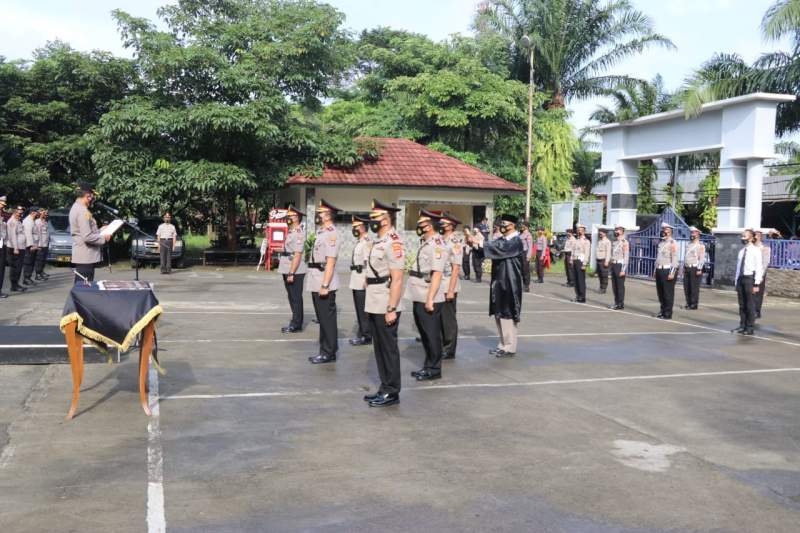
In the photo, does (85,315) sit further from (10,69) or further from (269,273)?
(10,69)

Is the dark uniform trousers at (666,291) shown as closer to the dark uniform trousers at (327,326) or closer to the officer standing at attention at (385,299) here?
the dark uniform trousers at (327,326)

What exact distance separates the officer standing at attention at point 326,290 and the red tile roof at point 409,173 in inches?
607

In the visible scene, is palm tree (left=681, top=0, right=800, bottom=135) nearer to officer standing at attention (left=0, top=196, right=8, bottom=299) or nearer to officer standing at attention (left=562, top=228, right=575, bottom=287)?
officer standing at attention (left=562, top=228, right=575, bottom=287)

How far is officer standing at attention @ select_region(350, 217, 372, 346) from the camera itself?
27.5 feet

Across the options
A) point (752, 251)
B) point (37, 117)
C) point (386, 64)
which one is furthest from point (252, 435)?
point (386, 64)

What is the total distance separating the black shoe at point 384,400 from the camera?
6841 millimetres

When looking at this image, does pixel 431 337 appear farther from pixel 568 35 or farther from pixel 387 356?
pixel 568 35

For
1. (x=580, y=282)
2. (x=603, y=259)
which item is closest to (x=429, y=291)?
(x=580, y=282)

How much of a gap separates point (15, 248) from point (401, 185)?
12962mm

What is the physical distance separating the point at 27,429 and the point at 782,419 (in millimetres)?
6338

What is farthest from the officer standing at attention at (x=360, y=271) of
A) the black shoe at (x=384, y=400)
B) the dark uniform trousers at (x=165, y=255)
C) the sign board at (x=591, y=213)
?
the sign board at (x=591, y=213)

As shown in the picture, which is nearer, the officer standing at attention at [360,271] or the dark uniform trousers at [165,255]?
the officer standing at attention at [360,271]

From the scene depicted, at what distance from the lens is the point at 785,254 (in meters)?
18.7

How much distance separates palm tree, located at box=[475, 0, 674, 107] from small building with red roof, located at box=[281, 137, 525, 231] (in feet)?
27.4
